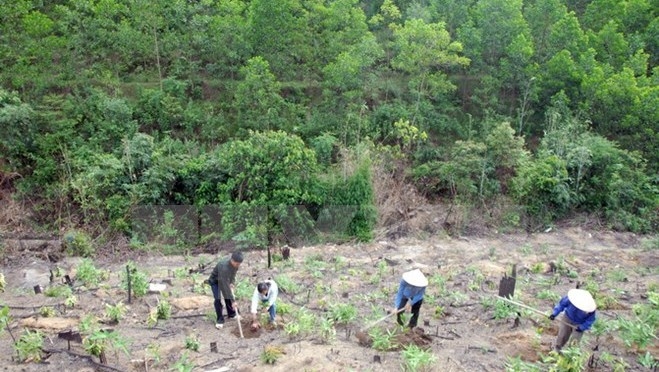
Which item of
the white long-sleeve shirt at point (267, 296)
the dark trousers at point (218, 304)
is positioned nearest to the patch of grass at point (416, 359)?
the white long-sleeve shirt at point (267, 296)

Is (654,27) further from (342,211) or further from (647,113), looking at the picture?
(342,211)

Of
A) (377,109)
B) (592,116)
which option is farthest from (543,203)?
(377,109)

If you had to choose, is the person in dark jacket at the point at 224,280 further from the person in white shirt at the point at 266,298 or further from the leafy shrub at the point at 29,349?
the leafy shrub at the point at 29,349

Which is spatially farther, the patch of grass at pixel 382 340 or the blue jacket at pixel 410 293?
the blue jacket at pixel 410 293

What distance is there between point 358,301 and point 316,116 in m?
9.46

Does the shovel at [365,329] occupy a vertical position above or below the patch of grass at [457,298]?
above

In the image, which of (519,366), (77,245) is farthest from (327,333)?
(77,245)

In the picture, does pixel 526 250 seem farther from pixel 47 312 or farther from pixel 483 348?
pixel 47 312

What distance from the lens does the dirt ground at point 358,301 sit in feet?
23.8

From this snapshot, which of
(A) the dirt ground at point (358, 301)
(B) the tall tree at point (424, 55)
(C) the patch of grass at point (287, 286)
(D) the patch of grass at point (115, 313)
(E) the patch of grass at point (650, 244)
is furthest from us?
(B) the tall tree at point (424, 55)

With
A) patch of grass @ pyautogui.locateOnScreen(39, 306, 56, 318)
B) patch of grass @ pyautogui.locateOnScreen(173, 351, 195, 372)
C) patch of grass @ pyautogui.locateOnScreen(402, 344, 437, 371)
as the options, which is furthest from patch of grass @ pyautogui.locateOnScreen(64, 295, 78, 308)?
patch of grass @ pyautogui.locateOnScreen(402, 344, 437, 371)

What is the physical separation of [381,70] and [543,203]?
6874 mm

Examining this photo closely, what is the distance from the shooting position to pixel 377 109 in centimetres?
1883

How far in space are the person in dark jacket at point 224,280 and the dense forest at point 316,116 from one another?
612 centimetres
